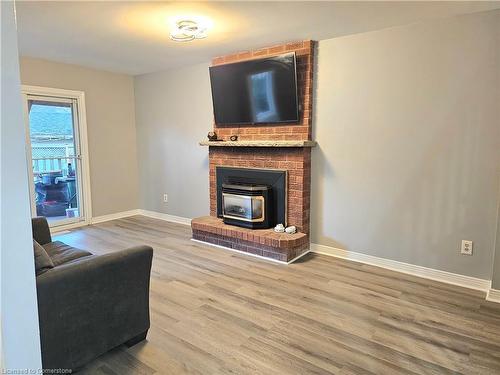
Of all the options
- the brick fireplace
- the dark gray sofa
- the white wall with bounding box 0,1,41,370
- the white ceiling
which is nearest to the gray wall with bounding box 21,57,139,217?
the white ceiling

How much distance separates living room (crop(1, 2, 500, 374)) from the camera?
6.30 feet

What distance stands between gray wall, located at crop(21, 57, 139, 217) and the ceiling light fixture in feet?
7.79

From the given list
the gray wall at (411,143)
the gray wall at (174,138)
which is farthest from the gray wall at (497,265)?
the gray wall at (174,138)

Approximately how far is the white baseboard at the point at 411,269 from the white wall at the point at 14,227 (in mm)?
3143

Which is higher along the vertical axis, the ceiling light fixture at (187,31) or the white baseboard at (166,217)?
the ceiling light fixture at (187,31)

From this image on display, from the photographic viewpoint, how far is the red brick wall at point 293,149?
3.71 metres

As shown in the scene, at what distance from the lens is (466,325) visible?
2387 millimetres

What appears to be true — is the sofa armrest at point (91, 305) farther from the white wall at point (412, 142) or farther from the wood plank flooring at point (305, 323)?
the white wall at point (412, 142)

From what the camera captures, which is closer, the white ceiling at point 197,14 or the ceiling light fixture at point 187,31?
the white ceiling at point 197,14

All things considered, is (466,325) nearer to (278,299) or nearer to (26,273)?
(278,299)

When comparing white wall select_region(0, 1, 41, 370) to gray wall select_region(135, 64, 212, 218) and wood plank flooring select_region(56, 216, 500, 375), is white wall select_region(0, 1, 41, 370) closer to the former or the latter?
wood plank flooring select_region(56, 216, 500, 375)

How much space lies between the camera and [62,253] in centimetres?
260

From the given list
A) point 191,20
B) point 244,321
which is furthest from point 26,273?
point 191,20

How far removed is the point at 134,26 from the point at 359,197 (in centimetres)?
278
